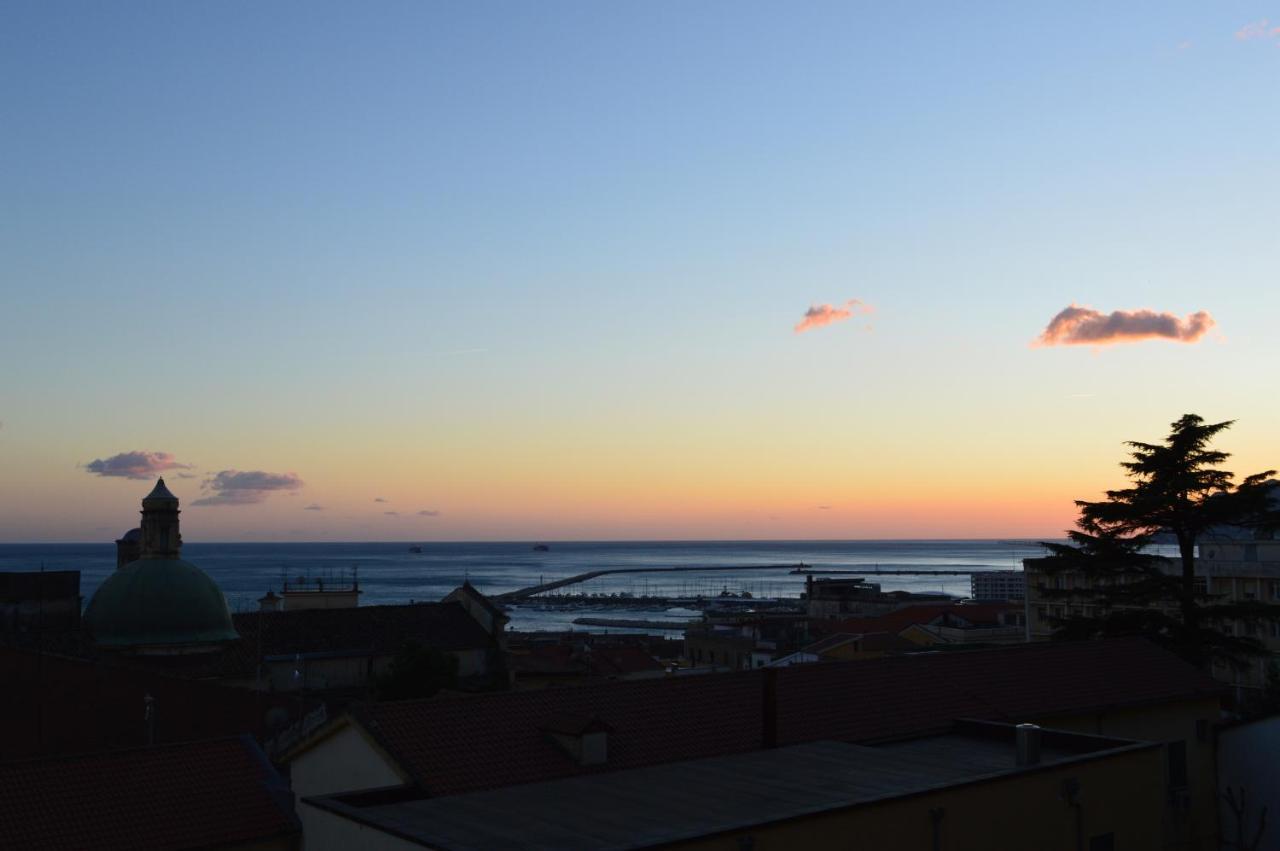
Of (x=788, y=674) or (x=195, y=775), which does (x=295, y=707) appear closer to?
(x=195, y=775)

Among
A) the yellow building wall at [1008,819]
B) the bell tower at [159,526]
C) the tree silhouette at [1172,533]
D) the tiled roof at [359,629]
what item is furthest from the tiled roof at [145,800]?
the bell tower at [159,526]

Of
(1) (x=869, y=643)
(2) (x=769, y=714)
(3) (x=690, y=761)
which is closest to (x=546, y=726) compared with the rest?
(3) (x=690, y=761)

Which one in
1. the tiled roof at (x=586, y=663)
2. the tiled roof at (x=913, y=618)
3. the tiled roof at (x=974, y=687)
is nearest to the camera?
the tiled roof at (x=974, y=687)

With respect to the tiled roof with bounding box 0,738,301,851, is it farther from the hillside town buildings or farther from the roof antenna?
the hillside town buildings

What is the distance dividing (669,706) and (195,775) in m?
8.68

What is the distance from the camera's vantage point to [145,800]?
1922 centimetres

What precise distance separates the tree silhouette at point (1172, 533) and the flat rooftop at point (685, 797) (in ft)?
47.3

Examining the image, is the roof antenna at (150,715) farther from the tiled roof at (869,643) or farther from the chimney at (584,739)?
the tiled roof at (869,643)

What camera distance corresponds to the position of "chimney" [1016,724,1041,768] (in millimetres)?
18234

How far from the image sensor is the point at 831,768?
17.8 meters

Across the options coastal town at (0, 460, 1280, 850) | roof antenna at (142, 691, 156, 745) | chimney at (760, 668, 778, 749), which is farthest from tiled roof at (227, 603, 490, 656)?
chimney at (760, 668, 778, 749)

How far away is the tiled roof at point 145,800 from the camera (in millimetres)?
18156

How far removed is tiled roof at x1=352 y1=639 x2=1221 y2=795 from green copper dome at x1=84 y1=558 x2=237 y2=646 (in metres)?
34.7

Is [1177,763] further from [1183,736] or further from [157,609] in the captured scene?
[157,609]
